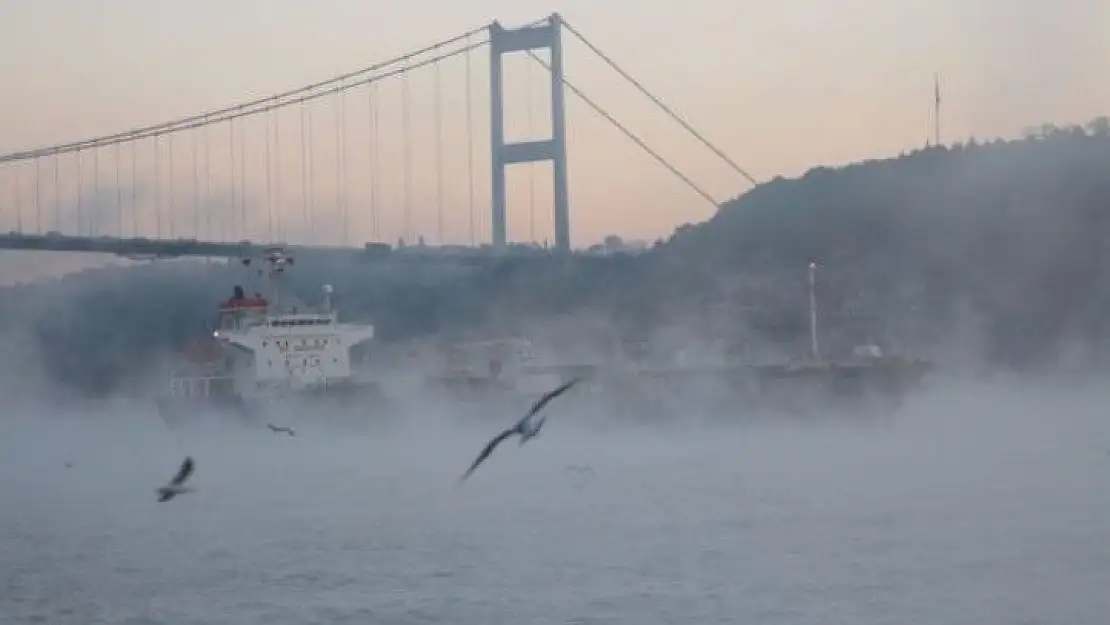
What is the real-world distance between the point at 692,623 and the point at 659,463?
9280 mm

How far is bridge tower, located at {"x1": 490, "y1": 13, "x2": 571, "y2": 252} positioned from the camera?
96.7ft

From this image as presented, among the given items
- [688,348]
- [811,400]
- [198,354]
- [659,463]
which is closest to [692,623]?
[659,463]

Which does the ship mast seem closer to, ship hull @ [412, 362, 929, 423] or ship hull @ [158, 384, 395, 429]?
ship hull @ [158, 384, 395, 429]

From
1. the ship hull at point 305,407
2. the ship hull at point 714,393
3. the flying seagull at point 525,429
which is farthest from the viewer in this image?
the ship hull at point 305,407

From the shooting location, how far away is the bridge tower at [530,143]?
29.5 metres

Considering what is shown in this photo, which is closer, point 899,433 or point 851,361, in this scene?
point 899,433

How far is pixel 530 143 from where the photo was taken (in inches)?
1223

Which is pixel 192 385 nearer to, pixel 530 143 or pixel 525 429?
pixel 530 143

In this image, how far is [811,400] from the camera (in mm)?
25312

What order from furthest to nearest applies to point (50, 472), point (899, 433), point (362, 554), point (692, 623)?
point (899, 433)
point (50, 472)
point (362, 554)
point (692, 623)

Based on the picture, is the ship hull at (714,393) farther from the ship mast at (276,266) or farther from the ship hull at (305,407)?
the ship mast at (276,266)

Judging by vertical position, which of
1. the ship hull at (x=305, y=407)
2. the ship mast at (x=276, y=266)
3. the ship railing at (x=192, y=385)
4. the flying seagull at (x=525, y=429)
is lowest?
the ship hull at (x=305, y=407)

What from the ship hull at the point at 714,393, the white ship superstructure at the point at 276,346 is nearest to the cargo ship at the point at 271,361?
the white ship superstructure at the point at 276,346

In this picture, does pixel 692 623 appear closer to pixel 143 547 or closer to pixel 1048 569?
pixel 1048 569
